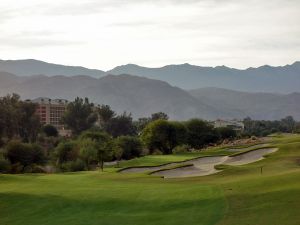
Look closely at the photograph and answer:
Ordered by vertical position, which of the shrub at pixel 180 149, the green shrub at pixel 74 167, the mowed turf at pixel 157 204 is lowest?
the green shrub at pixel 74 167

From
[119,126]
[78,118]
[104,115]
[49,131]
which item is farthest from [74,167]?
[78,118]

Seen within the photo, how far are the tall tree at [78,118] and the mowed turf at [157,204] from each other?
10413 cm

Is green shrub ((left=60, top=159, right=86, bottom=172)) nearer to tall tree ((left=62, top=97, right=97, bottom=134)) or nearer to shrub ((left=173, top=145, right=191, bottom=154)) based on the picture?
shrub ((left=173, top=145, right=191, bottom=154))

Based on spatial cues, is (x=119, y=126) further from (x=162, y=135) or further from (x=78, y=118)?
(x=162, y=135)

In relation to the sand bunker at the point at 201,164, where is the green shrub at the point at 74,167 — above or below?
below

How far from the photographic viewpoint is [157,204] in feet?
72.2

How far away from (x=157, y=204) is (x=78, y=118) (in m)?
114

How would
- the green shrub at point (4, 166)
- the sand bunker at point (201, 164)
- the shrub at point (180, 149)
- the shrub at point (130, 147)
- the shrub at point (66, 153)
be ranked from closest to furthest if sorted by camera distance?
the sand bunker at point (201, 164) < the green shrub at point (4, 166) < the shrub at point (66, 153) < the shrub at point (180, 149) < the shrub at point (130, 147)

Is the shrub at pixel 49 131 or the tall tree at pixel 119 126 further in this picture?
the tall tree at pixel 119 126

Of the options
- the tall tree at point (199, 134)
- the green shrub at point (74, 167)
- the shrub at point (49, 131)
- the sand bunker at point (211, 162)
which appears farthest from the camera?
the shrub at point (49, 131)

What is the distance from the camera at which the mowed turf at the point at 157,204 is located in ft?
61.0

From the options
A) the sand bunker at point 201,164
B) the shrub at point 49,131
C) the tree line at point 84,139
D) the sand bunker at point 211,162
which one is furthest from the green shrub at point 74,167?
the shrub at point 49,131

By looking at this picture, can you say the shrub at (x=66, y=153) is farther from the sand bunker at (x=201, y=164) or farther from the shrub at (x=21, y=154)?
the sand bunker at (x=201, y=164)

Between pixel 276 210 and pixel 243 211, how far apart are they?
122 centimetres
